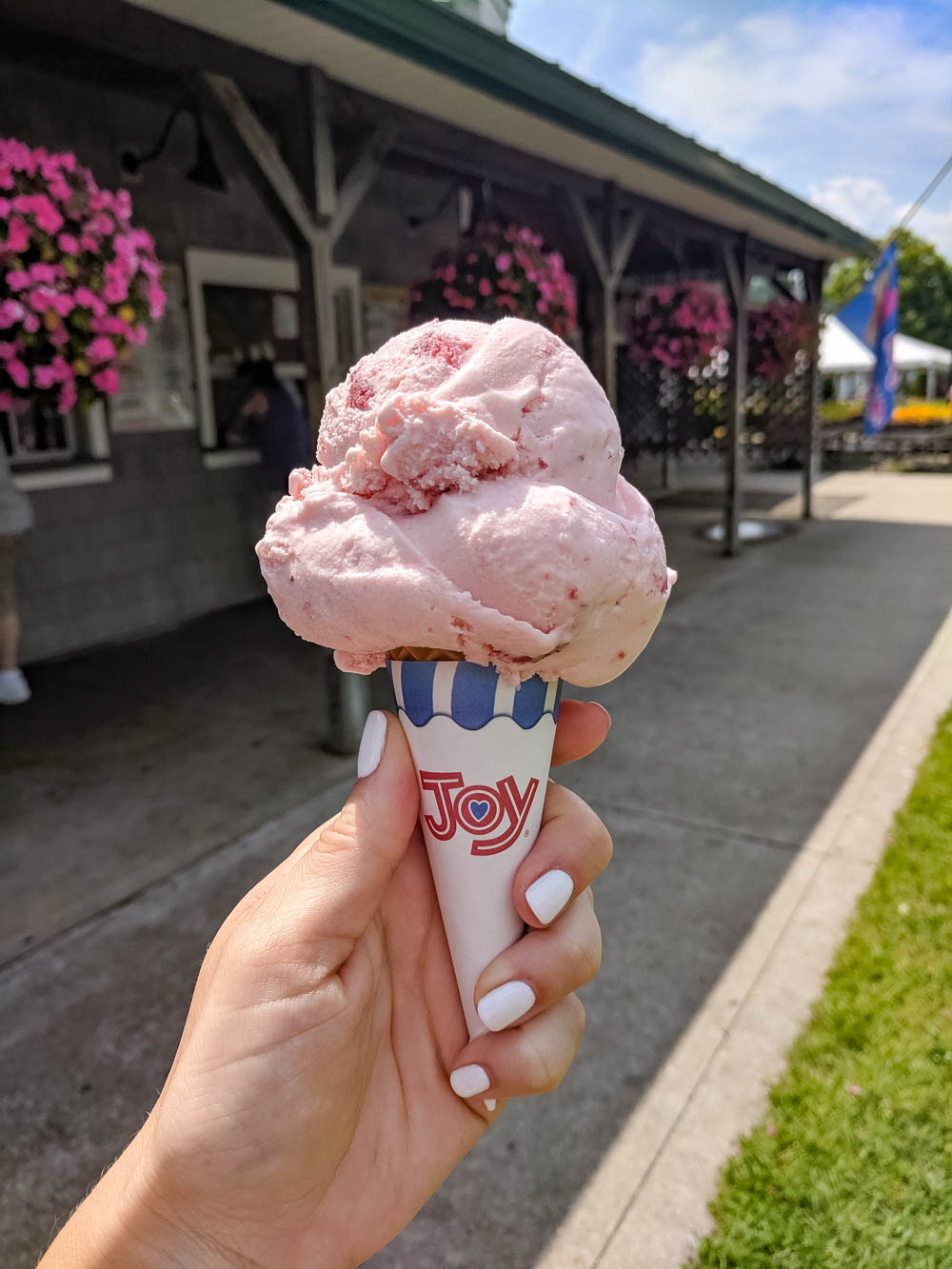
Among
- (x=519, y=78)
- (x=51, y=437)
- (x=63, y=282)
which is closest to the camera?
Result: (x=63, y=282)

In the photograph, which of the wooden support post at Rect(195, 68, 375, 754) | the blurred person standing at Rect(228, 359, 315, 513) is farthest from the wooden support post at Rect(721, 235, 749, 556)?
the wooden support post at Rect(195, 68, 375, 754)

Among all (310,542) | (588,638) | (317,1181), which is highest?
(310,542)

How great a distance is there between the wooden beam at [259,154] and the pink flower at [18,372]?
4.26ft

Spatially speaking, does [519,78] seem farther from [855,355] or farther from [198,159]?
[855,355]

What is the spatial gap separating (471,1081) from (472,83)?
407cm

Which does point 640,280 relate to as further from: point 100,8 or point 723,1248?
point 723,1248

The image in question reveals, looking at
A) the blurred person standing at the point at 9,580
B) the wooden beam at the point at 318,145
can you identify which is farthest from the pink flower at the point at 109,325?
the blurred person standing at the point at 9,580

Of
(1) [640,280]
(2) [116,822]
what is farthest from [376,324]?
(2) [116,822]

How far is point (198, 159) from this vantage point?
5859 millimetres

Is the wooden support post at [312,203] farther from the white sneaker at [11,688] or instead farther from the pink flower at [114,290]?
the white sneaker at [11,688]

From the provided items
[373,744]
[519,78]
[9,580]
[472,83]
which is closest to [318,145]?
[472,83]

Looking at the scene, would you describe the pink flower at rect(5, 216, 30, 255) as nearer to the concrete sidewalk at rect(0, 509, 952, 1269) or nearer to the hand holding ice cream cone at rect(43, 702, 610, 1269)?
the concrete sidewalk at rect(0, 509, 952, 1269)

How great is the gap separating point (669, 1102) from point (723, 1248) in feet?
1.47

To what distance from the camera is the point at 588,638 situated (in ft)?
4.47
